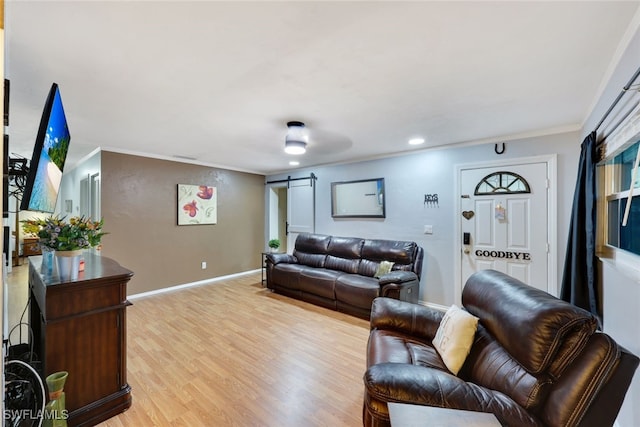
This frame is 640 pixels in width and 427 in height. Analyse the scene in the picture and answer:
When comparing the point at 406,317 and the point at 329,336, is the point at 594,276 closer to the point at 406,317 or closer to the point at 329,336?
the point at 406,317

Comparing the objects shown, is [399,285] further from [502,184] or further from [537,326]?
[537,326]

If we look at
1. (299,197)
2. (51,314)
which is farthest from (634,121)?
(299,197)

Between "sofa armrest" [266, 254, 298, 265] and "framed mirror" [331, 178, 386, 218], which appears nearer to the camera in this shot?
"framed mirror" [331, 178, 386, 218]

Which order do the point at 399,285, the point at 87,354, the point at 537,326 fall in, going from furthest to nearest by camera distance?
the point at 399,285 → the point at 87,354 → the point at 537,326

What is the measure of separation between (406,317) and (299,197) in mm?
3856

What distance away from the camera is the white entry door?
3.17 meters

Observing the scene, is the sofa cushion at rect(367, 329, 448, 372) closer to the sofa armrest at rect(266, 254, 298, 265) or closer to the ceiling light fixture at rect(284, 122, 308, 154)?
the ceiling light fixture at rect(284, 122, 308, 154)

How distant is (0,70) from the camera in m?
0.75

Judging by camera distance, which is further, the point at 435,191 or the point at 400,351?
the point at 435,191

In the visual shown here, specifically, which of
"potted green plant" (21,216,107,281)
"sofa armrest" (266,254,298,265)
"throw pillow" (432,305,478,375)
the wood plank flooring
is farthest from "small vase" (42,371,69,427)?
"sofa armrest" (266,254,298,265)

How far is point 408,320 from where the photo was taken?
212 centimetres

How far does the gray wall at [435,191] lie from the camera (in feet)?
9.98

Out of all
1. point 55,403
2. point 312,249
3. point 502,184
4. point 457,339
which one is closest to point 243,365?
point 55,403

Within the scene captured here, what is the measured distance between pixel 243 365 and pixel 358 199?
3073mm
